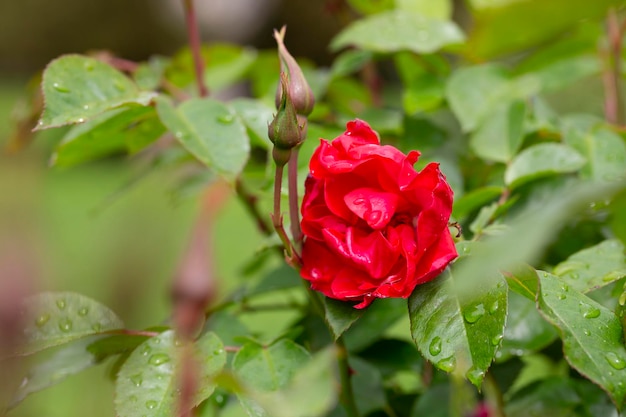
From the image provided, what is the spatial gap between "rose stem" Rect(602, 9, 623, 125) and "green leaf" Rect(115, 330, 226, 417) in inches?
16.9

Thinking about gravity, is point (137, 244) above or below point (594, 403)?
above

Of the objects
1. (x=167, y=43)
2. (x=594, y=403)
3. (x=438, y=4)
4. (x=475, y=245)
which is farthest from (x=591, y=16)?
(x=167, y=43)

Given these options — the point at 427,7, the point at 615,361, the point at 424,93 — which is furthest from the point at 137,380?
the point at 427,7

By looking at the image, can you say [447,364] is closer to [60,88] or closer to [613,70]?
[60,88]

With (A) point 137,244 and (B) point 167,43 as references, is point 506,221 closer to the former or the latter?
(A) point 137,244

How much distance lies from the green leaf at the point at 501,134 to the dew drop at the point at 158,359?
0.26 metres

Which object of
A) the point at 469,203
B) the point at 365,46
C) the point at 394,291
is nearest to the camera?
the point at 394,291

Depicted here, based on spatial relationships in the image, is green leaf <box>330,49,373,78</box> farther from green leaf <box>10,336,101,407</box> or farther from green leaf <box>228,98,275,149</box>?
green leaf <box>10,336,101,407</box>

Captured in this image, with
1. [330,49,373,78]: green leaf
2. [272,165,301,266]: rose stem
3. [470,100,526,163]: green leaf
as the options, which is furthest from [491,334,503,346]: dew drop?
[330,49,373,78]: green leaf

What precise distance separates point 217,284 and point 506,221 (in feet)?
1.18

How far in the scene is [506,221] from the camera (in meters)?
0.48

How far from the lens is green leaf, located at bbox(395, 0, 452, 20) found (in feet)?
2.05

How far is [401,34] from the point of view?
55cm

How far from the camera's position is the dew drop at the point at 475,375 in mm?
296
